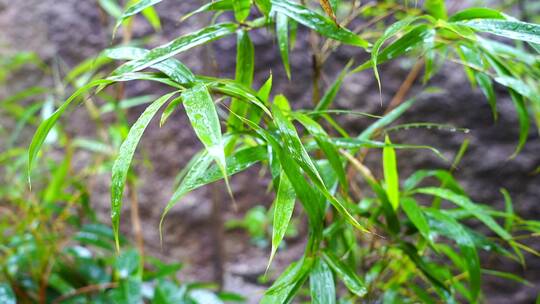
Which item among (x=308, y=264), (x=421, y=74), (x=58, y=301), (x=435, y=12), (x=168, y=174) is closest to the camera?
(x=308, y=264)

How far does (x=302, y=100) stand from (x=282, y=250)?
18.2 inches

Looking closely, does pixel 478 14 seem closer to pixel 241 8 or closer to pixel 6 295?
pixel 241 8

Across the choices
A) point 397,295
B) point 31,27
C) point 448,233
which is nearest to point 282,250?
point 397,295

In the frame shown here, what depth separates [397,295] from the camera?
704 millimetres

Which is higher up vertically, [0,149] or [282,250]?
[0,149]

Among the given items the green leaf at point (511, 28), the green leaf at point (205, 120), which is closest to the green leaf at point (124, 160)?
the green leaf at point (205, 120)

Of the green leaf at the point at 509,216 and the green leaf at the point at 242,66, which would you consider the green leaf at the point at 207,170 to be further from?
the green leaf at the point at 509,216

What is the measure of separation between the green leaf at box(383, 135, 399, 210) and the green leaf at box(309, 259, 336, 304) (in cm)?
18

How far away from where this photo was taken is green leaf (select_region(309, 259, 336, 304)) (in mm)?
472

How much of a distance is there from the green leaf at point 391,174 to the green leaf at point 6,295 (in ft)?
1.98

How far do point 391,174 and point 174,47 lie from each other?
13.0 inches

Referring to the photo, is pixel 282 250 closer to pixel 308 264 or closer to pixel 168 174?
pixel 168 174

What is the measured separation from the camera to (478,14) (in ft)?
1.69

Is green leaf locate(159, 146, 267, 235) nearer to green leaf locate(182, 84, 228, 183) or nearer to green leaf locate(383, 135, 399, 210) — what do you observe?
green leaf locate(182, 84, 228, 183)
